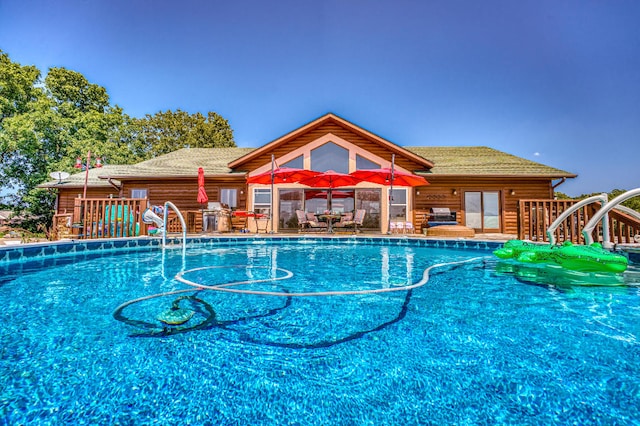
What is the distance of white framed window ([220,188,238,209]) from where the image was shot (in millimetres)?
13289

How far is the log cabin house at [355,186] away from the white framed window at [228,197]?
0.05 meters

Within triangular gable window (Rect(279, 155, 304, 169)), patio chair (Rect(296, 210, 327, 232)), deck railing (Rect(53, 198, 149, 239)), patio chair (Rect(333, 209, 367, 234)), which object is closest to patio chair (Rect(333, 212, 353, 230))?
patio chair (Rect(333, 209, 367, 234))

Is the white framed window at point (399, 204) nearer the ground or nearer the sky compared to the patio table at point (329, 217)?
nearer the sky

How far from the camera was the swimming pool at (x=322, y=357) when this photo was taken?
1.25 m

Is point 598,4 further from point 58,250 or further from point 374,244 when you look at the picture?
point 58,250

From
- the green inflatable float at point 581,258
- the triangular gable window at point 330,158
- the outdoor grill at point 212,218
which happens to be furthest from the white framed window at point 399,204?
the green inflatable float at point 581,258

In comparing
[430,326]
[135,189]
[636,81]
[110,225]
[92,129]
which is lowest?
[430,326]

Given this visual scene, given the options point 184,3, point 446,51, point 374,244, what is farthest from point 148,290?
point 446,51

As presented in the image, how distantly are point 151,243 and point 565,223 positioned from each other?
10906 millimetres

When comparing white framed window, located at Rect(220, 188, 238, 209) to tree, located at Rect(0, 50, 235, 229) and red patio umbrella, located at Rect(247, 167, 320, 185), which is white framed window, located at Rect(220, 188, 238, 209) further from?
tree, located at Rect(0, 50, 235, 229)

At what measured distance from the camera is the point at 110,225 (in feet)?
26.5

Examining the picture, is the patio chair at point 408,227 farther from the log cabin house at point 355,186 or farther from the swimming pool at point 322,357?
Result: the swimming pool at point 322,357

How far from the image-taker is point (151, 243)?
7898 mm

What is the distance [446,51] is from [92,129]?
2490 cm
